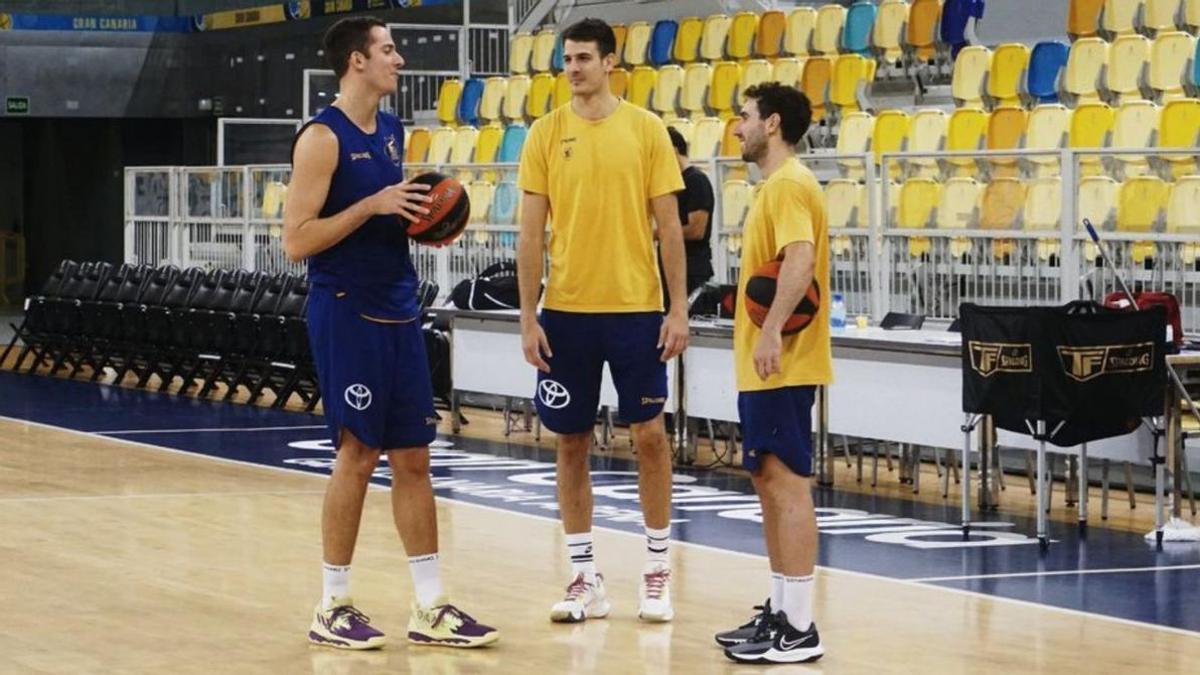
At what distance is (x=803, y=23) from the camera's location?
19.1 m

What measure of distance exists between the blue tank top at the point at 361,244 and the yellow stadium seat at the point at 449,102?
1528 cm

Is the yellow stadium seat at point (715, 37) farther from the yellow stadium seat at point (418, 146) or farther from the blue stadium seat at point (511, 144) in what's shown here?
the yellow stadium seat at point (418, 146)

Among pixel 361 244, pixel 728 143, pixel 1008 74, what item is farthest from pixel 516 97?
pixel 361 244

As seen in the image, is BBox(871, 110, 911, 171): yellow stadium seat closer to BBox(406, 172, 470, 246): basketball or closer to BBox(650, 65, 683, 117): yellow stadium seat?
BBox(650, 65, 683, 117): yellow stadium seat

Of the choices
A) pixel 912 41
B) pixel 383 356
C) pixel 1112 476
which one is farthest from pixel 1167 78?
pixel 383 356

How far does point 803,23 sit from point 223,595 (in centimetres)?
1262

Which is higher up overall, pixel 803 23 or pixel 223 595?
pixel 803 23

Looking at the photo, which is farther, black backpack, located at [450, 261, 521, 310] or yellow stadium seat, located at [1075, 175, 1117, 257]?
black backpack, located at [450, 261, 521, 310]

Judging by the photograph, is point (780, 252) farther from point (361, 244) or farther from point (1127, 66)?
point (1127, 66)

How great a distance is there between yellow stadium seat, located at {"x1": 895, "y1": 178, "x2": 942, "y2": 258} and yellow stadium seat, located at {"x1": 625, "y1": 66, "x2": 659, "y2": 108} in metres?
7.23

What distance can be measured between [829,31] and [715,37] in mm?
1625

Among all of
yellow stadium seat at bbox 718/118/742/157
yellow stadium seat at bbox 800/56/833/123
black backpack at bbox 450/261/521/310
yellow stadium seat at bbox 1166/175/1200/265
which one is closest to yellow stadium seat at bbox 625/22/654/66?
yellow stadium seat at bbox 800/56/833/123

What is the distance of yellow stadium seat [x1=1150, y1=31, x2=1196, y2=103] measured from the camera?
14828mm

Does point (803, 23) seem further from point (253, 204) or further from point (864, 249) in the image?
point (864, 249)
